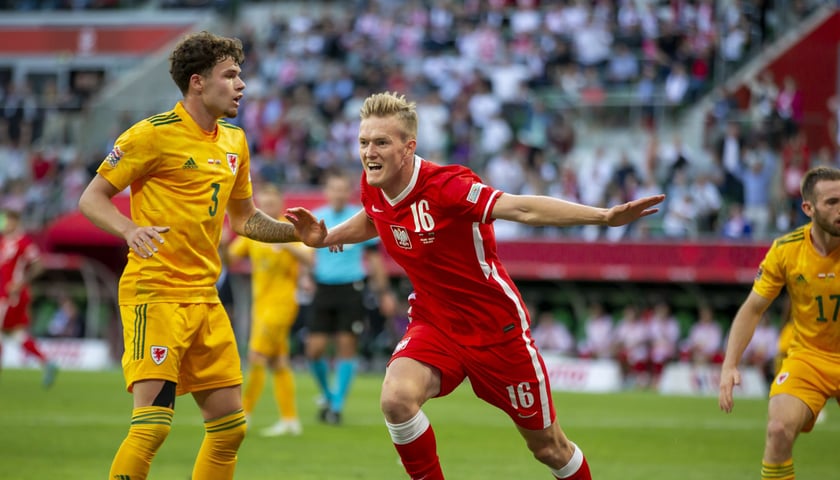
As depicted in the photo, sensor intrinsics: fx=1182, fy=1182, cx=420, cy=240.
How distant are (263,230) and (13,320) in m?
12.3

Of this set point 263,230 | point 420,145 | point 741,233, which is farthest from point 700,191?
point 263,230

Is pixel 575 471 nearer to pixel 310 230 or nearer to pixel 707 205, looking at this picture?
pixel 310 230

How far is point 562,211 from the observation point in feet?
21.5

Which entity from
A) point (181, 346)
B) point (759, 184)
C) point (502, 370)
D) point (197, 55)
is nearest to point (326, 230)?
point (181, 346)

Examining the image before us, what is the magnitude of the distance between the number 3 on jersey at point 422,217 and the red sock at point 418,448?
1096 mm

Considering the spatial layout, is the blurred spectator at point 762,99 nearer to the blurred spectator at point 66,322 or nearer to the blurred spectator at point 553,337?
the blurred spectator at point 553,337

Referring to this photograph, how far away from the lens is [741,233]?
22062 millimetres

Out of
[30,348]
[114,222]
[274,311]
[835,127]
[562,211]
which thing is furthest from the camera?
[835,127]

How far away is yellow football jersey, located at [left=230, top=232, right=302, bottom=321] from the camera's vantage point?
1395 cm

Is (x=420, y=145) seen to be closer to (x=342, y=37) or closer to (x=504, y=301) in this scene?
(x=342, y=37)

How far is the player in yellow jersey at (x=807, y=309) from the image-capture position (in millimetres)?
7809

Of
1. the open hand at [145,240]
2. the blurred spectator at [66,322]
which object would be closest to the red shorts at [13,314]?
the blurred spectator at [66,322]

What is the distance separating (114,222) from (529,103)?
2004 cm

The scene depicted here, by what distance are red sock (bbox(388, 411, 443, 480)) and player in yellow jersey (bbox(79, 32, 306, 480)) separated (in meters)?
1.02
